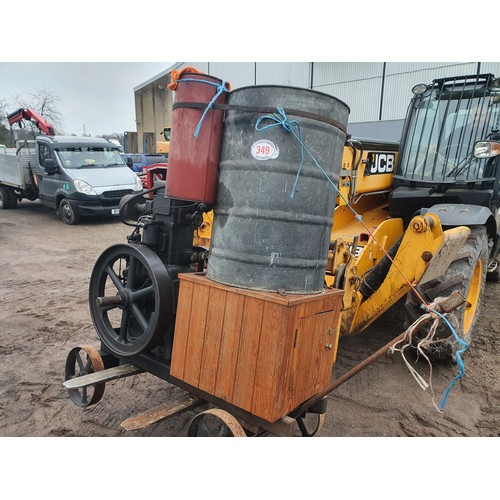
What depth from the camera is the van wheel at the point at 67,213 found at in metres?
11.3

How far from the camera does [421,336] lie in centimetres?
384

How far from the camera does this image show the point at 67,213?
11461 millimetres

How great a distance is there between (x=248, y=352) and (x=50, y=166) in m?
11.0

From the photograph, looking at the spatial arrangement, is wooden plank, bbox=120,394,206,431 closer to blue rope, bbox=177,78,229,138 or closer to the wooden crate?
the wooden crate

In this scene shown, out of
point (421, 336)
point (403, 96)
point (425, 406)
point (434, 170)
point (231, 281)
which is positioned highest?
point (403, 96)

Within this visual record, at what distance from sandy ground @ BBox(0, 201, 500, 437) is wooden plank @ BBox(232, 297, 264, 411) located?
1.07 metres

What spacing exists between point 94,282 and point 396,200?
321 centimetres

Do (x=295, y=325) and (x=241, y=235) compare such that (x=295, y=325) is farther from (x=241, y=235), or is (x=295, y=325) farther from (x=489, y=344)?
(x=489, y=344)

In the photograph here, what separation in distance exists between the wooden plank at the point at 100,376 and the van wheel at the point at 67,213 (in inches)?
362

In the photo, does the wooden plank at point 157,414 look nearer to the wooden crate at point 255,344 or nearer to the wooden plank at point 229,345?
the wooden crate at point 255,344

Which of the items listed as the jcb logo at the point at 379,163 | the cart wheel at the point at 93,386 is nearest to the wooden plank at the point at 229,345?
the cart wheel at the point at 93,386

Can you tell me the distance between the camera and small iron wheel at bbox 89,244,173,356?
266cm

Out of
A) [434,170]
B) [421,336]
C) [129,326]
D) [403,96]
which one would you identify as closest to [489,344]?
[421,336]

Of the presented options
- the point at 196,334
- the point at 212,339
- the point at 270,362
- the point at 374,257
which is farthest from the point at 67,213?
the point at 270,362
